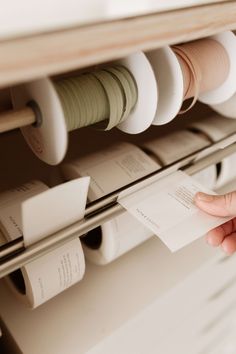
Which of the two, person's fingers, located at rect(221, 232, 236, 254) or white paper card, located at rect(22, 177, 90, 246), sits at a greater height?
white paper card, located at rect(22, 177, 90, 246)

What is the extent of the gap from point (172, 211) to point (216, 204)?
7 centimetres

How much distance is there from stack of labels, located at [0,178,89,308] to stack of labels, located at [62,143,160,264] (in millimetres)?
57

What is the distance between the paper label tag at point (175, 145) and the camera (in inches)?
27.3

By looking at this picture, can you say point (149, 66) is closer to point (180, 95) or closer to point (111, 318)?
point (180, 95)

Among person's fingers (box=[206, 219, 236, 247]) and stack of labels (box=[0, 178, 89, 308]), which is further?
person's fingers (box=[206, 219, 236, 247])

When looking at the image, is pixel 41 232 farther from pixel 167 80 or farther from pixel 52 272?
pixel 167 80

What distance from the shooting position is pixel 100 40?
0.34 m

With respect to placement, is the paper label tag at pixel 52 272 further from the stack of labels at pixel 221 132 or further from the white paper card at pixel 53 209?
the stack of labels at pixel 221 132

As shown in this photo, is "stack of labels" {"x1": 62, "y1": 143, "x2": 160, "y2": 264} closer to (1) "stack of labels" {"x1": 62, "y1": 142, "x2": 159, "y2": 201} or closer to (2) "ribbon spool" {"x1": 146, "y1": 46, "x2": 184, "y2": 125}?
(1) "stack of labels" {"x1": 62, "y1": 142, "x2": 159, "y2": 201}

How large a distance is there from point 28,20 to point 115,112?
0.63 ft

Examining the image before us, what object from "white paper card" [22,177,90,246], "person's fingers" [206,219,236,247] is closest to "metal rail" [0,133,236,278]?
"white paper card" [22,177,90,246]

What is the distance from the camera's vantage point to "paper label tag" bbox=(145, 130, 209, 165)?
0.69 meters

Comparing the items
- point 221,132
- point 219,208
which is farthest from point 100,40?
point 221,132

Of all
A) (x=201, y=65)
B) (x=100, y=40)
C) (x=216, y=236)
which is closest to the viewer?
(x=100, y=40)
